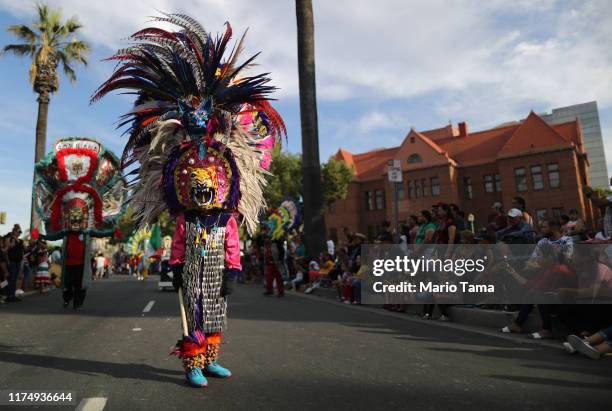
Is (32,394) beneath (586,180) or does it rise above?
beneath

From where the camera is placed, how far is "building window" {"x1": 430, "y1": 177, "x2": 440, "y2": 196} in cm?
4225

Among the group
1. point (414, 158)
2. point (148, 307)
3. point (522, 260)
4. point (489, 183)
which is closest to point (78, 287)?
point (148, 307)

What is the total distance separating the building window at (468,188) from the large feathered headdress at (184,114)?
40.6 meters

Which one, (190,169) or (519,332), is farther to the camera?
(519,332)

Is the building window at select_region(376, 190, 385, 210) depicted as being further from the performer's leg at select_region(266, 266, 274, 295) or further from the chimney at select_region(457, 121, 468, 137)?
the performer's leg at select_region(266, 266, 274, 295)

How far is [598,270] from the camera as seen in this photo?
18.6 ft

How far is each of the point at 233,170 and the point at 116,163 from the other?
26.1 feet

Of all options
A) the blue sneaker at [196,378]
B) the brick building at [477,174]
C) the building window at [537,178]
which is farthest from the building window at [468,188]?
the blue sneaker at [196,378]

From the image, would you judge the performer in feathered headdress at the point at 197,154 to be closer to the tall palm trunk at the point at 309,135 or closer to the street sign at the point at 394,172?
the street sign at the point at 394,172

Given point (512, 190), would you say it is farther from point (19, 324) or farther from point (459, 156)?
point (19, 324)

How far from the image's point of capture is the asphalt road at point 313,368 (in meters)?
3.35

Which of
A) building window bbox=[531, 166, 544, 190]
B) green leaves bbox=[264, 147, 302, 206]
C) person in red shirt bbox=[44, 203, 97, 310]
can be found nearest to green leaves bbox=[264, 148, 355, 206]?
green leaves bbox=[264, 147, 302, 206]

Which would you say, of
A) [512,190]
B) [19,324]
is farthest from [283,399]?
[512,190]

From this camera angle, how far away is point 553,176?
120 feet
